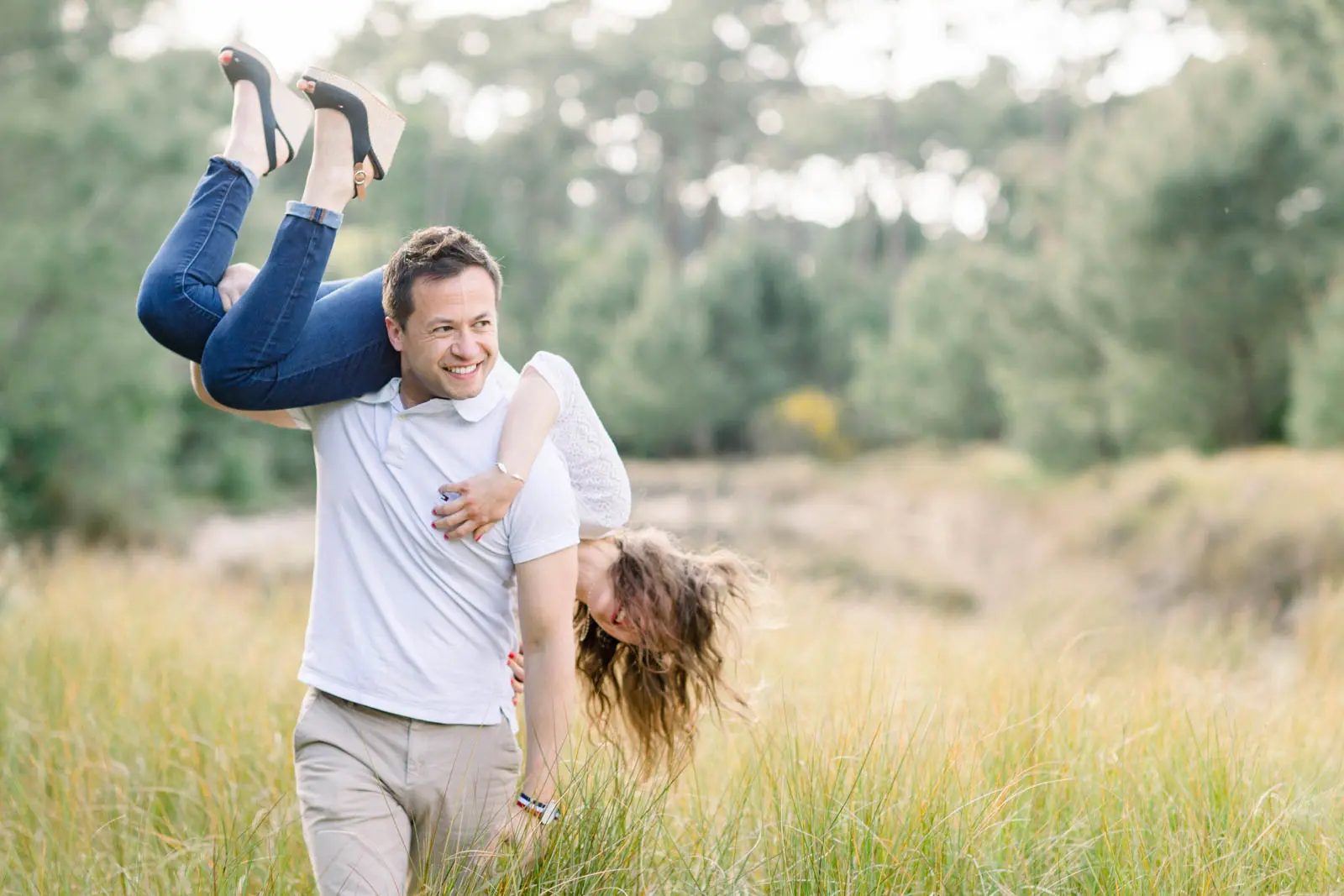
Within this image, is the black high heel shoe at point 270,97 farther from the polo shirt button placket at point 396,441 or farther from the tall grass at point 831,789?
the tall grass at point 831,789

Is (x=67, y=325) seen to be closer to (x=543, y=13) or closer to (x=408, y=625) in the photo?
(x=408, y=625)

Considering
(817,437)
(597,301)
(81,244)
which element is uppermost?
(597,301)

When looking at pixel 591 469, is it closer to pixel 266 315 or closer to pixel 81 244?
pixel 266 315

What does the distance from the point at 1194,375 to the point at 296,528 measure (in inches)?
535

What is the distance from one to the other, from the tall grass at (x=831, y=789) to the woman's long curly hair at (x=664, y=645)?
0.45 feet

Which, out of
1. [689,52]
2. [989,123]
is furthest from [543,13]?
[989,123]

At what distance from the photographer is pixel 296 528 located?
2041 centimetres

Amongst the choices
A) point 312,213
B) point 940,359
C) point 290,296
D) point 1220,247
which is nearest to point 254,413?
point 290,296

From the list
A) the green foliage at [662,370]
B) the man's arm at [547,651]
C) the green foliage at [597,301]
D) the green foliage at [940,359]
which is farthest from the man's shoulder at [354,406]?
the green foliage at [597,301]

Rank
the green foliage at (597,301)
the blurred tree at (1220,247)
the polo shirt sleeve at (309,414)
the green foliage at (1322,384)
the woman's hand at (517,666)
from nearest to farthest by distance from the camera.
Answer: the polo shirt sleeve at (309,414) → the woman's hand at (517,666) → the green foliage at (1322,384) → the blurred tree at (1220,247) → the green foliage at (597,301)

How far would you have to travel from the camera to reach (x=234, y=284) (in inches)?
108

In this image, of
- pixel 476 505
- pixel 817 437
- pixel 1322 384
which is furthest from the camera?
pixel 817 437

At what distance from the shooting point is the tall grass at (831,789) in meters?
2.95

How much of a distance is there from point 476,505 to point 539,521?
0.14 meters
